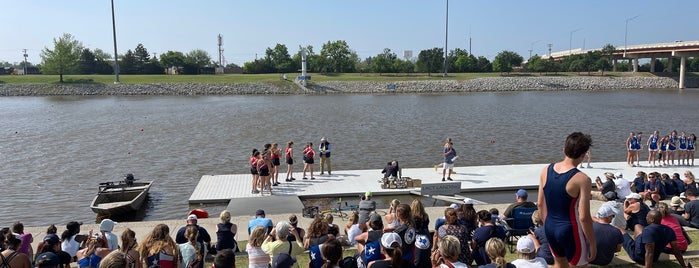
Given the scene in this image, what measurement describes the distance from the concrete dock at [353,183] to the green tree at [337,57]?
302ft

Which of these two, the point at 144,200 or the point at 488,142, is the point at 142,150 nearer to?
the point at 144,200

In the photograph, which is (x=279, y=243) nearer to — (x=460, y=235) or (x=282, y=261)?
(x=282, y=261)

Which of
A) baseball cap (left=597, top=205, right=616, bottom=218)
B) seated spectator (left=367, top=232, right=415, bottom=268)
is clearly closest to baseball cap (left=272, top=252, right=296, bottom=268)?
seated spectator (left=367, top=232, right=415, bottom=268)

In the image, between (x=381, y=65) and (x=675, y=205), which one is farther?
(x=381, y=65)

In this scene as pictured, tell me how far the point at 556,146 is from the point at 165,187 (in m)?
21.2

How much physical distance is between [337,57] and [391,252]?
371 ft

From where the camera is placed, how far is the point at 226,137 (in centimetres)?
3384

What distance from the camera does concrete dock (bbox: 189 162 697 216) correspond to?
56.0 ft

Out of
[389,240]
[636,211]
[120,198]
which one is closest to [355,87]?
[120,198]

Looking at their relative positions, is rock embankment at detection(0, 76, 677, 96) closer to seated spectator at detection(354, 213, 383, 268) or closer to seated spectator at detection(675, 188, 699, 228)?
seated spectator at detection(675, 188, 699, 228)

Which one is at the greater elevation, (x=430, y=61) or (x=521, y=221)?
(x=430, y=61)

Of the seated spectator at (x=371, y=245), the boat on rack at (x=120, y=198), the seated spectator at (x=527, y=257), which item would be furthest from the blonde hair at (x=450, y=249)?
the boat on rack at (x=120, y=198)

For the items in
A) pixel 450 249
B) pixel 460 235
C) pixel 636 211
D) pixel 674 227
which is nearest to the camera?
pixel 450 249

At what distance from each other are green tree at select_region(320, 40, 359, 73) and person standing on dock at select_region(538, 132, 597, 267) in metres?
107
